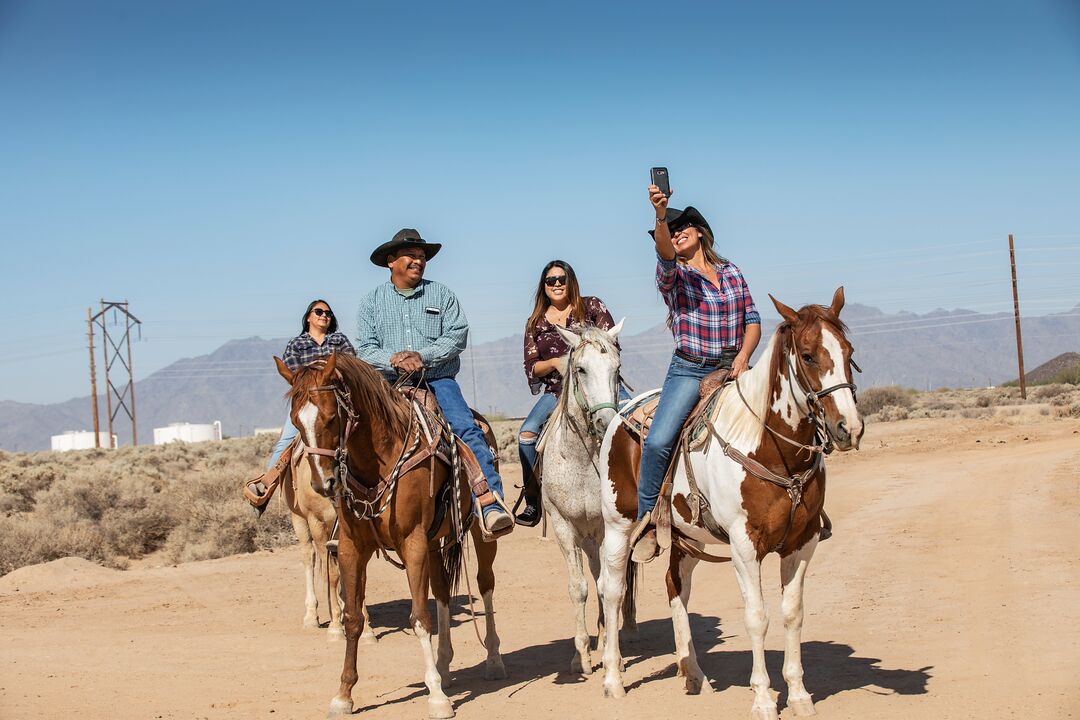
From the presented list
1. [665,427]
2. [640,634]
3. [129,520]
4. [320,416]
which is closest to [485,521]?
[665,427]

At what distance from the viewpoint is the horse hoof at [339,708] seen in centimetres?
756

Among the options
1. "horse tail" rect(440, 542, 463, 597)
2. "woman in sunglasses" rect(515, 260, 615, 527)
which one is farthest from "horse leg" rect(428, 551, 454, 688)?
"woman in sunglasses" rect(515, 260, 615, 527)

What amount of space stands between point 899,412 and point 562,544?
86.6ft

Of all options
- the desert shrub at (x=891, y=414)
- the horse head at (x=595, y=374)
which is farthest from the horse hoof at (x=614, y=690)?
the desert shrub at (x=891, y=414)

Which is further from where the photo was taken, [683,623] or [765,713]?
→ [683,623]

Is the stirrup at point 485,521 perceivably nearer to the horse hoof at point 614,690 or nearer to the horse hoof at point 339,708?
the horse hoof at point 614,690

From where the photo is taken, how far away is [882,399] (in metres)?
37.0

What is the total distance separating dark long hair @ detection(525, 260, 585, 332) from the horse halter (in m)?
1.30

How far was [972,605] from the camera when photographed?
9.82 m

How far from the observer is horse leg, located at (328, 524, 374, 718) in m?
7.56

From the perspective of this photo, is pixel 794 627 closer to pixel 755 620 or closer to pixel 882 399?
pixel 755 620

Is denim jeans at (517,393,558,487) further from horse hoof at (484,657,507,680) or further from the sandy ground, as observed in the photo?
the sandy ground

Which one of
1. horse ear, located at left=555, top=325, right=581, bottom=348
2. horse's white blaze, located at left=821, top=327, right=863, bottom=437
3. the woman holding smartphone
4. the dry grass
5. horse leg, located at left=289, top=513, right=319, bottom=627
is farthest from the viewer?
the dry grass

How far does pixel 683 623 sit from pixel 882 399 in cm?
3128
